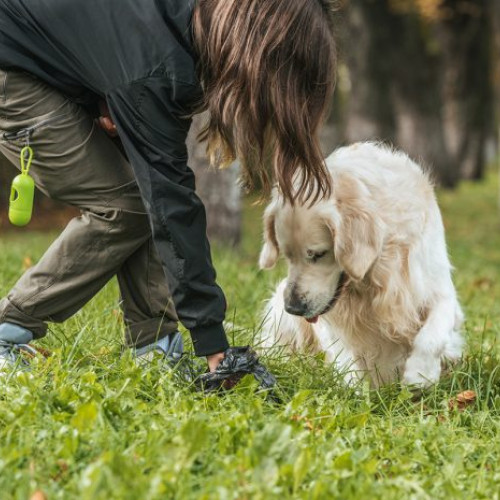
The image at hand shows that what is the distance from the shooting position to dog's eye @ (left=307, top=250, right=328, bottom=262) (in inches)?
156

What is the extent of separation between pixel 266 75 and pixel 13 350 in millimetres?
1475

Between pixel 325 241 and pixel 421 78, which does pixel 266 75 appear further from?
pixel 421 78

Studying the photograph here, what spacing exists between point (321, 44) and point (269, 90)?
0.86 ft

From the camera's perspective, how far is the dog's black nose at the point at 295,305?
399cm

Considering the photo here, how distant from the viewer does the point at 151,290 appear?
3.86m

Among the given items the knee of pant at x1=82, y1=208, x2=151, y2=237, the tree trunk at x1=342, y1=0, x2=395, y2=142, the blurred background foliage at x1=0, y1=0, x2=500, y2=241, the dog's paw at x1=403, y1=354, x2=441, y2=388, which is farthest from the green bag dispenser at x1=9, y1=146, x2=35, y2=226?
the tree trunk at x1=342, y1=0, x2=395, y2=142

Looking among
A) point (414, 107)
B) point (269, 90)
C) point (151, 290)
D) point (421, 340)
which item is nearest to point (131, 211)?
point (151, 290)

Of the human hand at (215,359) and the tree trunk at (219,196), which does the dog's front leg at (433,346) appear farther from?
the tree trunk at (219,196)

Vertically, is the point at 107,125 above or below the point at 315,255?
above

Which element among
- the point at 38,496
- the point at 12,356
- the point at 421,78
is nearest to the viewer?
the point at 38,496

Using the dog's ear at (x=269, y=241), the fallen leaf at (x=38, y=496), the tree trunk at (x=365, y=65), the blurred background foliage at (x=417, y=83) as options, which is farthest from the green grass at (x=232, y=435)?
the tree trunk at (x=365, y=65)

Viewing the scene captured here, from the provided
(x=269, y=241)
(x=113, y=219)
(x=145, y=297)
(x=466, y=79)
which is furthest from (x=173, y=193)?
(x=466, y=79)

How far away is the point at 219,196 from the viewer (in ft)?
25.0

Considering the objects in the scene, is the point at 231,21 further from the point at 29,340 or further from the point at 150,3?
the point at 29,340
